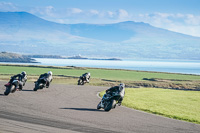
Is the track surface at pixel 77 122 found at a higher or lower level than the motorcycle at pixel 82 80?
lower

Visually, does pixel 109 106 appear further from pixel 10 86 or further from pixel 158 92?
pixel 158 92

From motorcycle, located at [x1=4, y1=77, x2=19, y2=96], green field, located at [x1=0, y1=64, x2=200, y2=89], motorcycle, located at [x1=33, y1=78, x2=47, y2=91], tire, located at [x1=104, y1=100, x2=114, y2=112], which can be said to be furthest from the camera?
green field, located at [x1=0, y1=64, x2=200, y2=89]

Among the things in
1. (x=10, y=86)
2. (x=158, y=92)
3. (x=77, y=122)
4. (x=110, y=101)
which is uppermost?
(x=10, y=86)

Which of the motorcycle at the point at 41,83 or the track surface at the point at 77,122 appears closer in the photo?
the track surface at the point at 77,122

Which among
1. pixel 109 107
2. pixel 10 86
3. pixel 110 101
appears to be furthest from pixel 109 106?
pixel 10 86

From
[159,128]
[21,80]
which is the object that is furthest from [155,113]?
[21,80]

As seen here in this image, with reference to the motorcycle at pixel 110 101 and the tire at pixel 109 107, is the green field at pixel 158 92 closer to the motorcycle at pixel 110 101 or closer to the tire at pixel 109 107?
the motorcycle at pixel 110 101

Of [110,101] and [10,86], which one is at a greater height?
[10,86]

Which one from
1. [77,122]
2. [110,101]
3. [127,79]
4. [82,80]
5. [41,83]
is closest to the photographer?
→ [77,122]

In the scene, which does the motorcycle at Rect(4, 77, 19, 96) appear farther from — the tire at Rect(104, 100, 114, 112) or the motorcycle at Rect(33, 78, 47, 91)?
the tire at Rect(104, 100, 114, 112)

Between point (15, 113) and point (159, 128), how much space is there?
688 centimetres

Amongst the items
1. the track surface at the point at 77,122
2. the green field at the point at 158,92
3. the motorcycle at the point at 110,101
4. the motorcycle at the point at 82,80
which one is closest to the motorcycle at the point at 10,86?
the track surface at the point at 77,122

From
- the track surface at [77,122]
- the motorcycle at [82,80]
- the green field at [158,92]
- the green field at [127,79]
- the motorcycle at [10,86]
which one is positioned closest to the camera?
the track surface at [77,122]

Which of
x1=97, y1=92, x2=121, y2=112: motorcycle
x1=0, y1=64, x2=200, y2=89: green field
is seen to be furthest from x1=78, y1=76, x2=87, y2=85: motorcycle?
x1=97, y1=92, x2=121, y2=112: motorcycle
